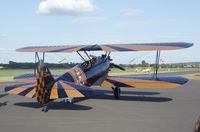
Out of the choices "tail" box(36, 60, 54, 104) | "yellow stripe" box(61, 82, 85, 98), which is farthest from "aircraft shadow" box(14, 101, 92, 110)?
"yellow stripe" box(61, 82, 85, 98)

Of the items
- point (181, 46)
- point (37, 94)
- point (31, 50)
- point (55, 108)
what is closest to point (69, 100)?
point (55, 108)

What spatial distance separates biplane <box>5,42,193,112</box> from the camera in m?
11.7

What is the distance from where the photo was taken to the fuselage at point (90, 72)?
553 inches

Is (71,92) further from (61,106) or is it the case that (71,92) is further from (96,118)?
(61,106)

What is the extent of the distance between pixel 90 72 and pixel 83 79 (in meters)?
0.96

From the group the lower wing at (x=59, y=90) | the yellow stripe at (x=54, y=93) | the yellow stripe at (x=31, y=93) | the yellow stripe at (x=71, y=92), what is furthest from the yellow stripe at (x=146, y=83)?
the yellow stripe at (x=31, y=93)

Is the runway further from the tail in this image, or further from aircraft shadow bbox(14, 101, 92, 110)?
the tail

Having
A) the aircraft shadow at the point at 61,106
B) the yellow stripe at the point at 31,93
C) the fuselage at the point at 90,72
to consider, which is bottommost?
the aircraft shadow at the point at 61,106

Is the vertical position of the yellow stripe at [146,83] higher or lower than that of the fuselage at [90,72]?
lower

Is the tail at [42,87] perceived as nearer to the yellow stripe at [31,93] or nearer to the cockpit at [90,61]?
the yellow stripe at [31,93]

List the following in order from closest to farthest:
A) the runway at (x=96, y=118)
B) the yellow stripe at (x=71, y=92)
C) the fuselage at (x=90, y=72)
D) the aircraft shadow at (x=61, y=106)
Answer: the runway at (x=96, y=118) < the yellow stripe at (x=71, y=92) < the aircraft shadow at (x=61, y=106) < the fuselage at (x=90, y=72)

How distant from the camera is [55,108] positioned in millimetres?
12539

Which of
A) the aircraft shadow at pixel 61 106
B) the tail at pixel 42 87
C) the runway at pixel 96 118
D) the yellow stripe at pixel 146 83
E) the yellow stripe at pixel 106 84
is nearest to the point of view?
the runway at pixel 96 118

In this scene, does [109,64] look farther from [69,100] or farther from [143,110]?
[143,110]
